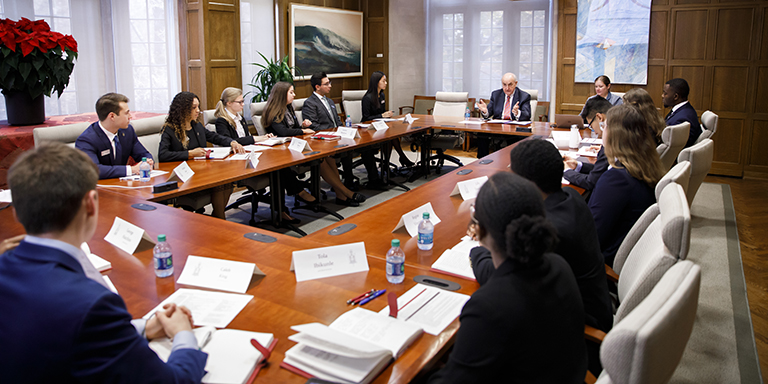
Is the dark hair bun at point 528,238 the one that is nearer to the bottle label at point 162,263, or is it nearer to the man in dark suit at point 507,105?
the bottle label at point 162,263

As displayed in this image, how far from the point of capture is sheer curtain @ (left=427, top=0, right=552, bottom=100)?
338 inches

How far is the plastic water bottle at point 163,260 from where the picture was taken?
1.93 meters

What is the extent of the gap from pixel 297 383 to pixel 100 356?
45cm

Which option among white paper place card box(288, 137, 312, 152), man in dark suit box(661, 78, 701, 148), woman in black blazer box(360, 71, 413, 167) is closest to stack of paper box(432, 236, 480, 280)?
white paper place card box(288, 137, 312, 152)

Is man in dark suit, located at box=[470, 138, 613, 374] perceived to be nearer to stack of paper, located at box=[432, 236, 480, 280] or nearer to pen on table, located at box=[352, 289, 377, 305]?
stack of paper, located at box=[432, 236, 480, 280]

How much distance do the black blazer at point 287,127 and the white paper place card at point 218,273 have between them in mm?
3644

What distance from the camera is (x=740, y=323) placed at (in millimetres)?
3104

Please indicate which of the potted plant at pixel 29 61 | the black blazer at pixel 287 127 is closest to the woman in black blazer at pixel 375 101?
the black blazer at pixel 287 127

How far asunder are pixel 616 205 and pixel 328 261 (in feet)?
4.73

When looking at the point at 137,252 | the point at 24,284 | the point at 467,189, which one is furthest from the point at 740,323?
the point at 24,284

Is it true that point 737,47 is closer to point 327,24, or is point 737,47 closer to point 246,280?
point 327,24

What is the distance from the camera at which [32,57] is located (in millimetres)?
3895

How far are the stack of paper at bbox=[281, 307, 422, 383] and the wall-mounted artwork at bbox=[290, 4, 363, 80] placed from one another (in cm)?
681

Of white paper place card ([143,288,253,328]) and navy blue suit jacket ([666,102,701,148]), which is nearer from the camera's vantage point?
white paper place card ([143,288,253,328])
